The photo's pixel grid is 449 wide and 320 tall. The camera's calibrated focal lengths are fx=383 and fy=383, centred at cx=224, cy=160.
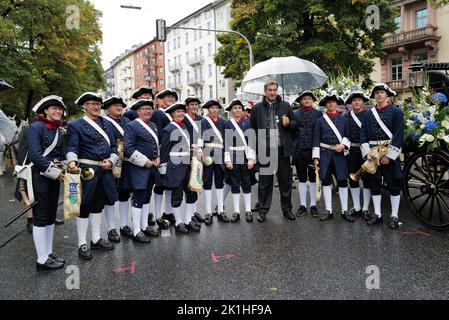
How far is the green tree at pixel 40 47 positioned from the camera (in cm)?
1479

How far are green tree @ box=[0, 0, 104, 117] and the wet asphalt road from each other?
11.1 m

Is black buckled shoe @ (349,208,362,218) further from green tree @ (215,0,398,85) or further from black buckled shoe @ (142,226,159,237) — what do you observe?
green tree @ (215,0,398,85)

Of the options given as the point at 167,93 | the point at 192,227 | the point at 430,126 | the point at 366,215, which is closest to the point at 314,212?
the point at 366,215

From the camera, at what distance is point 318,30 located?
60.3 ft

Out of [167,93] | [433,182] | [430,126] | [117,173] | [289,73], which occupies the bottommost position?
[433,182]

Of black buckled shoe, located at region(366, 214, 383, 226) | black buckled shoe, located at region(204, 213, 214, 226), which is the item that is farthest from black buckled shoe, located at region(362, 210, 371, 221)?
black buckled shoe, located at region(204, 213, 214, 226)

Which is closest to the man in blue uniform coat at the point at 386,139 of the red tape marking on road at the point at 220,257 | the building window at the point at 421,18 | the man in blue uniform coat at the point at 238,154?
the man in blue uniform coat at the point at 238,154

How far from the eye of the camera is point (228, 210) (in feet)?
23.6

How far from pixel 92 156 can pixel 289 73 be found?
4290 mm

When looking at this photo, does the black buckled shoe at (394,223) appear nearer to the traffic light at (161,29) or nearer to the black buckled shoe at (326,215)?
the black buckled shoe at (326,215)

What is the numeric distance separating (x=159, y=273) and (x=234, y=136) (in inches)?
115

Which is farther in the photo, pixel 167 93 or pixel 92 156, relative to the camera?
pixel 167 93

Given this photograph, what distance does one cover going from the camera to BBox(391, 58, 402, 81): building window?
94.5 feet

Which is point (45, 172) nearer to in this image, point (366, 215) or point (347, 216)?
point (347, 216)
